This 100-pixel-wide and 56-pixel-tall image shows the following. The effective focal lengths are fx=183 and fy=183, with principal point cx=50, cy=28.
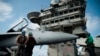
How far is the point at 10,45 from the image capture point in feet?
48.1

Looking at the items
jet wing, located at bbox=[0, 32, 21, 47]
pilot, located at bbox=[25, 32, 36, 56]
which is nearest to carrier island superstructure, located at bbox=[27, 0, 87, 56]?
jet wing, located at bbox=[0, 32, 21, 47]

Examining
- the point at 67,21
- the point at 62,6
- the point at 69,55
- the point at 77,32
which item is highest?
the point at 62,6

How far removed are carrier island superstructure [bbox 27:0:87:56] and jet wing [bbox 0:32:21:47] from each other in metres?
27.9

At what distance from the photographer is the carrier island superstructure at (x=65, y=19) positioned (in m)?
42.1

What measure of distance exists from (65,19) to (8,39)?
99.4 ft

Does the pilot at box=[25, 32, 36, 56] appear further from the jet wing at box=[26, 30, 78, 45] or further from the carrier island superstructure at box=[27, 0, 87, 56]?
the carrier island superstructure at box=[27, 0, 87, 56]

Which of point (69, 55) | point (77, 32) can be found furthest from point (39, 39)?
point (69, 55)

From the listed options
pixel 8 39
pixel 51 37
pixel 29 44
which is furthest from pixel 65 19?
pixel 29 44

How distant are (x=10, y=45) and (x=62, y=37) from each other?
4413 mm

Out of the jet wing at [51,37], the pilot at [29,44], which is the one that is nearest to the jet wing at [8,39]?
the jet wing at [51,37]

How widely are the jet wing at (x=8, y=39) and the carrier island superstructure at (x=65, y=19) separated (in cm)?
2794

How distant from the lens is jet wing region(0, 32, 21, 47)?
14.6m

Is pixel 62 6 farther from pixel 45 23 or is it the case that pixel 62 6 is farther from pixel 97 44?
pixel 97 44

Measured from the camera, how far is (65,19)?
4422cm
